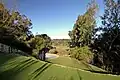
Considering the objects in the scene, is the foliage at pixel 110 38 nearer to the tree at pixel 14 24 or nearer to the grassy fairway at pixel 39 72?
the tree at pixel 14 24

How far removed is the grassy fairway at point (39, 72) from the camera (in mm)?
4523

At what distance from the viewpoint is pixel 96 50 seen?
2250cm

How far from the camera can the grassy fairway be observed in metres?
4.52

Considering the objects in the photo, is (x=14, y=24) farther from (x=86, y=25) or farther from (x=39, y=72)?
(x=39, y=72)

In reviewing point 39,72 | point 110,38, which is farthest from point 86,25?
point 39,72

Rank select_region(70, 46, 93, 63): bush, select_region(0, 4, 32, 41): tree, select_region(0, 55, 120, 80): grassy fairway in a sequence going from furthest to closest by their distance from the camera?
1. select_region(0, 4, 32, 41): tree
2. select_region(70, 46, 93, 63): bush
3. select_region(0, 55, 120, 80): grassy fairway

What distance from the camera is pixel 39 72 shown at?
15.4 ft

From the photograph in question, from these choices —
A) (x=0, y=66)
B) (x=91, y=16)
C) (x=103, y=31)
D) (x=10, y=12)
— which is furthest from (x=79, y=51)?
(x=0, y=66)

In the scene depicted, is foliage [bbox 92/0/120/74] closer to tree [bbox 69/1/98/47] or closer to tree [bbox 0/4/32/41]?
tree [bbox 69/1/98/47]

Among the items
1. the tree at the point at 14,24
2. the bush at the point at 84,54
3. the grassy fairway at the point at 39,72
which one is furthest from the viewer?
the tree at the point at 14,24

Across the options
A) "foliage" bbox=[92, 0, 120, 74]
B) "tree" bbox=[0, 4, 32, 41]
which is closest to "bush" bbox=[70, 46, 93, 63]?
"foliage" bbox=[92, 0, 120, 74]

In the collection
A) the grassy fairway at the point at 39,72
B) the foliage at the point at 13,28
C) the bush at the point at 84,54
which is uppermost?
the foliage at the point at 13,28

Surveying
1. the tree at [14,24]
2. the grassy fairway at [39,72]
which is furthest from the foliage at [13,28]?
the grassy fairway at [39,72]

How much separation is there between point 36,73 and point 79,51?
652 inches
